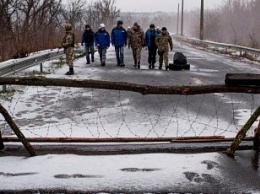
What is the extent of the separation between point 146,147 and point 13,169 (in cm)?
171

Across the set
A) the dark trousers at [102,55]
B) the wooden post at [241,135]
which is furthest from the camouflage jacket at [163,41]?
the wooden post at [241,135]

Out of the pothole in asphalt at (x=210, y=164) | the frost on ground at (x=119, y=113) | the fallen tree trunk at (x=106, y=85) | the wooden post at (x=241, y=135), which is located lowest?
the frost on ground at (x=119, y=113)

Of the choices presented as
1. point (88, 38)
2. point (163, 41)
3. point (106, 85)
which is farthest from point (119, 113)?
point (88, 38)

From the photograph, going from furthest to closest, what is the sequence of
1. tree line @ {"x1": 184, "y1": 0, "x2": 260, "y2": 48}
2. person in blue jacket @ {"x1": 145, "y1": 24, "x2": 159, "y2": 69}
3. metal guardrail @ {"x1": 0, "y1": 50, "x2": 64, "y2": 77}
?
tree line @ {"x1": 184, "y1": 0, "x2": 260, "y2": 48}, person in blue jacket @ {"x1": 145, "y1": 24, "x2": 159, "y2": 69}, metal guardrail @ {"x1": 0, "y1": 50, "x2": 64, "y2": 77}

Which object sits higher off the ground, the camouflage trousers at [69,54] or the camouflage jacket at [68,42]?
the camouflage jacket at [68,42]

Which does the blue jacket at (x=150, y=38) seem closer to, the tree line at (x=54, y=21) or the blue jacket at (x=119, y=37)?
the blue jacket at (x=119, y=37)

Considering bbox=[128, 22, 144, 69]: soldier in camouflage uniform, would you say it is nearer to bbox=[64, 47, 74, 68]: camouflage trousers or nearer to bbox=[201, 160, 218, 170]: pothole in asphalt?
bbox=[64, 47, 74, 68]: camouflage trousers

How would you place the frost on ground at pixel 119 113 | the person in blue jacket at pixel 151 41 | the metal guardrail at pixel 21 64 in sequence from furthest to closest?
the person in blue jacket at pixel 151 41
the metal guardrail at pixel 21 64
the frost on ground at pixel 119 113

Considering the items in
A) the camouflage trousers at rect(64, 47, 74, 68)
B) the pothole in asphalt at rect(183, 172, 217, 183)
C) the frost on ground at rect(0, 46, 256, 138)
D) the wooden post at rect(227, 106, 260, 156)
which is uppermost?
the camouflage trousers at rect(64, 47, 74, 68)

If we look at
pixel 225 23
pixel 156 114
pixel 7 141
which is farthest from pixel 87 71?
pixel 225 23

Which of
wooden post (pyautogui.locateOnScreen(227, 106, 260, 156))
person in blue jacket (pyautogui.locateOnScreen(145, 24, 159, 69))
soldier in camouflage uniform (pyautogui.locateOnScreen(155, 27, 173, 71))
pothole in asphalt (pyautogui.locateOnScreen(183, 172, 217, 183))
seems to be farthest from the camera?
person in blue jacket (pyautogui.locateOnScreen(145, 24, 159, 69))

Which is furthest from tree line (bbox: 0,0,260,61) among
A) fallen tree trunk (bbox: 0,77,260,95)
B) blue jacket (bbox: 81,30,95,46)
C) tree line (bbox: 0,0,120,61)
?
fallen tree trunk (bbox: 0,77,260,95)

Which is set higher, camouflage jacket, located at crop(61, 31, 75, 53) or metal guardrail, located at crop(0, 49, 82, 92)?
camouflage jacket, located at crop(61, 31, 75, 53)

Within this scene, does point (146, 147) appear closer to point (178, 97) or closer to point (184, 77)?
point (178, 97)
